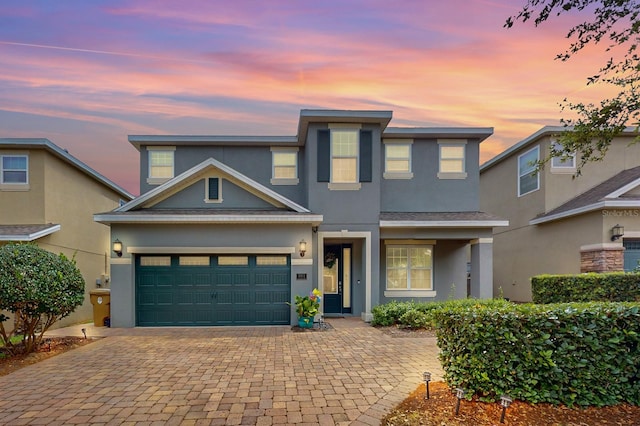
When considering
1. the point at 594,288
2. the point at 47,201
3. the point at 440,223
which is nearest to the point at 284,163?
the point at 440,223

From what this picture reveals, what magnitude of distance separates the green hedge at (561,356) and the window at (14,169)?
15.0 m

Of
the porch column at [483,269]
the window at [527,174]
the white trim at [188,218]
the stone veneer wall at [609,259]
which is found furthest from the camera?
the window at [527,174]

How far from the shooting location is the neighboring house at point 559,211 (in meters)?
11.7

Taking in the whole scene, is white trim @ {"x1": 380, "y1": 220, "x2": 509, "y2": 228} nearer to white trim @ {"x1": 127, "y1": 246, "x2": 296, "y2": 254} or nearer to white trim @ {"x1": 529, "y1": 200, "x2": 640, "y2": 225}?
white trim @ {"x1": 529, "y1": 200, "x2": 640, "y2": 225}

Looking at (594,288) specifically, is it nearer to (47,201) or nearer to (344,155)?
(344,155)

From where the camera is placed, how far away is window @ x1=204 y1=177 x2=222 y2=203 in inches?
463

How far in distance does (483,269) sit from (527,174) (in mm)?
6368

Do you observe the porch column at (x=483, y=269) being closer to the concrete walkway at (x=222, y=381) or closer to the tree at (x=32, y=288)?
the concrete walkway at (x=222, y=381)

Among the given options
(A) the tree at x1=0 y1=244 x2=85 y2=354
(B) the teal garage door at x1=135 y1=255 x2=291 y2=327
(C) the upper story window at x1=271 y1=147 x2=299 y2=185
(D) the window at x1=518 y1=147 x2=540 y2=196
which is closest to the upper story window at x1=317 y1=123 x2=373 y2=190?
(C) the upper story window at x1=271 y1=147 x2=299 y2=185

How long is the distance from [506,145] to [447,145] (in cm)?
692

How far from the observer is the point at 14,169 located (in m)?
12.2

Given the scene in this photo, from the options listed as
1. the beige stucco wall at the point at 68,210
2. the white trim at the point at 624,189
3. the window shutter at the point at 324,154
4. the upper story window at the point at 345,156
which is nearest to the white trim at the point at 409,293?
Result: the upper story window at the point at 345,156

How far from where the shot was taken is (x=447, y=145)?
1327 centimetres

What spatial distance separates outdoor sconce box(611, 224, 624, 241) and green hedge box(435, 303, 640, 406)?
30.2 ft
